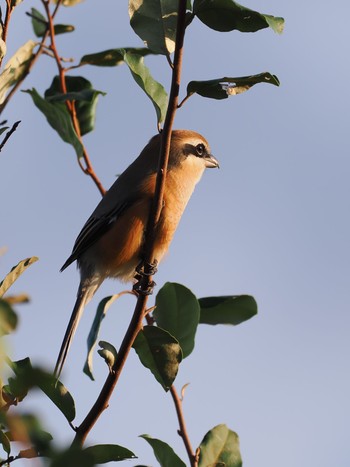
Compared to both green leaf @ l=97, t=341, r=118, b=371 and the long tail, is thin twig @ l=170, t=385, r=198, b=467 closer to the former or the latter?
green leaf @ l=97, t=341, r=118, b=371

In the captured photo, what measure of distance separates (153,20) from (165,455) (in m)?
1.35

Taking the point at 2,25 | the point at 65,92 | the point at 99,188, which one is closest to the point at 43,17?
the point at 65,92

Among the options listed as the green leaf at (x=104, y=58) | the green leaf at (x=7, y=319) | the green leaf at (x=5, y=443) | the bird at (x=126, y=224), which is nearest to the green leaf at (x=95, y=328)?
the bird at (x=126, y=224)

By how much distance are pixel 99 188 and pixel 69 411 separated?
1277mm

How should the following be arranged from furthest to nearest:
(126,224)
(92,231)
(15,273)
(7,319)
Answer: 1. (92,231)
2. (126,224)
3. (15,273)
4. (7,319)

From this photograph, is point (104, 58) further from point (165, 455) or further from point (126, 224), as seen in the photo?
point (165, 455)

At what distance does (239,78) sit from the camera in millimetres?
2324

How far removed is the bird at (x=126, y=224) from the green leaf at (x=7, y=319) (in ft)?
9.77

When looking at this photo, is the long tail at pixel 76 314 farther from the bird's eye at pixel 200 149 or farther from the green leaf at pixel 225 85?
Result: the green leaf at pixel 225 85

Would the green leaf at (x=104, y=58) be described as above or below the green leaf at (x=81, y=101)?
above

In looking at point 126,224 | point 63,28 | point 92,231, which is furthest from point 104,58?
point 92,231

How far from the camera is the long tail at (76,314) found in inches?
155

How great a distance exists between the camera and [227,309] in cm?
307

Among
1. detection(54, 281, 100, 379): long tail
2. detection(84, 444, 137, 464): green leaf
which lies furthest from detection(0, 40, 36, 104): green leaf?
detection(54, 281, 100, 379): long tail
